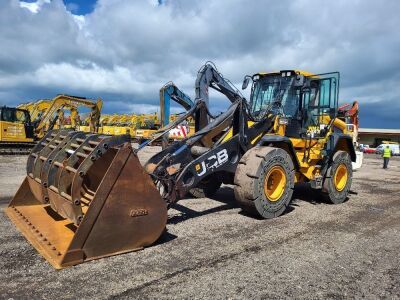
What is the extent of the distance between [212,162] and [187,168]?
59 cm

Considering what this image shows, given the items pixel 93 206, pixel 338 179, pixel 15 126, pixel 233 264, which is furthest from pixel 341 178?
pixel 15 126

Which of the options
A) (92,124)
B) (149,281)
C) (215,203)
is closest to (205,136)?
(215,203)

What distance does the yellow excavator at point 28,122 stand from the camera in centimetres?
1981

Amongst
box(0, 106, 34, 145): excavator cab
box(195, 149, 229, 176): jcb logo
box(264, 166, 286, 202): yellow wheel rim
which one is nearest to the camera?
box(195, 149, 229, 176): jcb logo

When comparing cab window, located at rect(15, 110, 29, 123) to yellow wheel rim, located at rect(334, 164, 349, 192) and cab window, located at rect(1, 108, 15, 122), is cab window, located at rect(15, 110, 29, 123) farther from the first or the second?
yellow wheel rim, located at rect(334, 164, 349, 192)

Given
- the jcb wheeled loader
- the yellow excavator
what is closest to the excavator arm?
the jcb wheeled loader

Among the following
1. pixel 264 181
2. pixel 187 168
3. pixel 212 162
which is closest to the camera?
pixel 187 168

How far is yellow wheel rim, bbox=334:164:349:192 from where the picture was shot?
8.74 meters

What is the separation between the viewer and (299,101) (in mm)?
8031

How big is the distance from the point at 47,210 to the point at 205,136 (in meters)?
2.85

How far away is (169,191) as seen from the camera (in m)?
5.46

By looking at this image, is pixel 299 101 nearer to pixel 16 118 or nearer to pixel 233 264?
pixel 233 264

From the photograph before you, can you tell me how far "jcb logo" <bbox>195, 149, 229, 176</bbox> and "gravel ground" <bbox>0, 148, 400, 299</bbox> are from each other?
2.95 feet

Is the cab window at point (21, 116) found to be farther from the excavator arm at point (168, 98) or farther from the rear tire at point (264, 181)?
the rear tire at point (264, 181)
